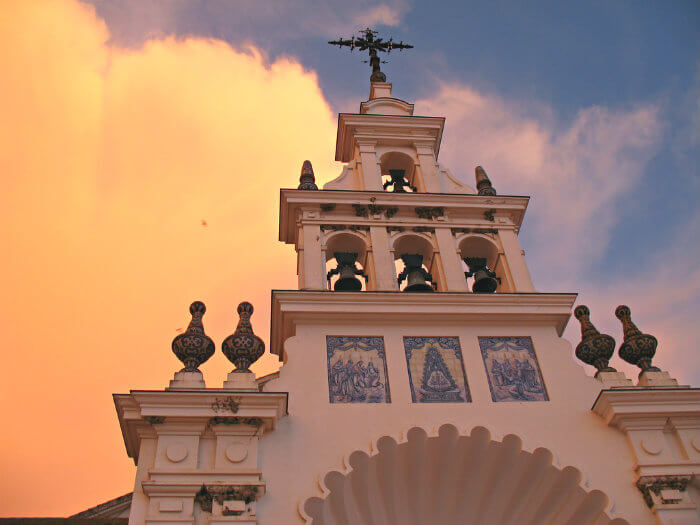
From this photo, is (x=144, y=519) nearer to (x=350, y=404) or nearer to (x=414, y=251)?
(x=350, y=404)

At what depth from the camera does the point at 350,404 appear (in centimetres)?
995

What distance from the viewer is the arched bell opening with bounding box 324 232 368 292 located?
1225 cm

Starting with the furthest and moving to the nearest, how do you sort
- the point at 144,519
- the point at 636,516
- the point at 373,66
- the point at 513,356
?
the point at 373,66
the point at 513,356
the point at 636,516
the point at 144,519

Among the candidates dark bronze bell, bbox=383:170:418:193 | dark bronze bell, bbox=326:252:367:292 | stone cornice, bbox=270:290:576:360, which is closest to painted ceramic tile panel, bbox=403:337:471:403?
stone cornice, bbox=270:290:576:360

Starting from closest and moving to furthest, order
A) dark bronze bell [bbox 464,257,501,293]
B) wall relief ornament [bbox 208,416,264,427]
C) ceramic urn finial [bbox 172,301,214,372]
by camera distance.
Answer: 1. wall relief ornament [bbox 208,416,264,427]
2. ceramic urn finial [bbox 172,301,214,372]
3. dark bronze bell [bbox 464,257,501,293]

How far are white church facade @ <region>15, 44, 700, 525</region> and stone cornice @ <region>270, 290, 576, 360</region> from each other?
22 mm

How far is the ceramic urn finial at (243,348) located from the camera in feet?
33.1

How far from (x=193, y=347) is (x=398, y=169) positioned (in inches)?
252

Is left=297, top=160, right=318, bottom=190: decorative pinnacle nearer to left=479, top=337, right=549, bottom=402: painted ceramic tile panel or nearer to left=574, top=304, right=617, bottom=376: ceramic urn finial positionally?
left=479, top=337, right=549, bottom=402: painted ceramic tile panel

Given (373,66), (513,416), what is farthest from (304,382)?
(373,66)

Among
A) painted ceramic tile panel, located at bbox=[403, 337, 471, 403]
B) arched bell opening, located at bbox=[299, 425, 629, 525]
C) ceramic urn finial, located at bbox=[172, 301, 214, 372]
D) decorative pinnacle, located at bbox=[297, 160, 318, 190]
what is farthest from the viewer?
decorative pinnacle, located at bbox=[297, 160, 318, 190]

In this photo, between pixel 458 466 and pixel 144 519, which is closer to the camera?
pixel 144 519

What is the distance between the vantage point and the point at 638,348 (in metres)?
10.9

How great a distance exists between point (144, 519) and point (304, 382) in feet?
8.99
